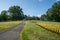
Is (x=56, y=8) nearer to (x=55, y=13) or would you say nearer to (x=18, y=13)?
(x=55, y=13)

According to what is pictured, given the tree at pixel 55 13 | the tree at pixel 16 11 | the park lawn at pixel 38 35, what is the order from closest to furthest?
the park lawn at pixel 38 35, the tree at pixel 55 13, the tree at pixel 16 11

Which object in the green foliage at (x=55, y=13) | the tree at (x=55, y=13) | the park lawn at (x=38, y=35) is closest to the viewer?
the park lawn at (x=38, y=35)

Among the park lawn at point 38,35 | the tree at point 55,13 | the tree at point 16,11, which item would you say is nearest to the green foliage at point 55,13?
the tree at point 55,13

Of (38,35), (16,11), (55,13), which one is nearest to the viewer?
(38,35)

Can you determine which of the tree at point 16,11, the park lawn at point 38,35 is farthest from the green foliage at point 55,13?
the park lawn at point 38,35

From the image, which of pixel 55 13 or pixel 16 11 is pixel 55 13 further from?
pixel 16 11

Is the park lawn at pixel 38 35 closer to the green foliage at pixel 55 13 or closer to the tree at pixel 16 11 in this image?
the green foliage at pixel 55 13

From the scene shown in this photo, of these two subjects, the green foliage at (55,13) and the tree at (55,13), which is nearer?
the green foliage at (55,13)

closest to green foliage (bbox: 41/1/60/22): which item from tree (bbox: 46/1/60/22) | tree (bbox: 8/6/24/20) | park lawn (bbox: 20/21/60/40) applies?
tree (bbox: 46/1/60/22)

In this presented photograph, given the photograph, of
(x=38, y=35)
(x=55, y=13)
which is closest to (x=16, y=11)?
(x=55, y=13)

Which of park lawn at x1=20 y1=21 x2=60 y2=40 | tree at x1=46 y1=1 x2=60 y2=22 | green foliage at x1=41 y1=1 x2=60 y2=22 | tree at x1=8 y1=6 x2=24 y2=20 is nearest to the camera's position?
park lawn at x1=20 y1=21 x2=60 y2=40

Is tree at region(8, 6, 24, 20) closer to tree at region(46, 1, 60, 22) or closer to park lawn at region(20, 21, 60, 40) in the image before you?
tree at region(46, 1, 60, 22)

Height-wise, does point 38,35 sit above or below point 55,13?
below

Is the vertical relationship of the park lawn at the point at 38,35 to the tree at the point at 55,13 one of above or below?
below
